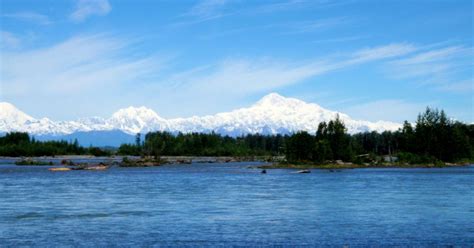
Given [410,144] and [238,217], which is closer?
[238,217]

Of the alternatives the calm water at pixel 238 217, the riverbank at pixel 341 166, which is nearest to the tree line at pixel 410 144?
the riverbank at pixel 341 166

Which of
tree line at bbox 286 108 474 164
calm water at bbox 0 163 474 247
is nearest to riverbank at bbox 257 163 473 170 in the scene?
tree line at bbox 286 108 474 164

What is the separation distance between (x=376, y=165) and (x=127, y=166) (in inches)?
2743

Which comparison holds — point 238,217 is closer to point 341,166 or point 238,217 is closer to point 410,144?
point 341,166

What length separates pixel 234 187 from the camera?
8450 cm

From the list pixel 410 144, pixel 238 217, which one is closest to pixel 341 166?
pixel 410 144

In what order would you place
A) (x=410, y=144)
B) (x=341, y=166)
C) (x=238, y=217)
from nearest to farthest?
(x=238, y=217) < (x=341, y=166) < (x=410, y=144)

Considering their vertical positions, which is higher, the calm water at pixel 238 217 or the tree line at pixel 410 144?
the tree line at pixel 410 144

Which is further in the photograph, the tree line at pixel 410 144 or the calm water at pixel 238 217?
the tree line at pixel 410 144

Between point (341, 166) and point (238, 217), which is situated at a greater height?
point (341, 166)

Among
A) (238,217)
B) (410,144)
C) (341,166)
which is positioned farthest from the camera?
(410,144)

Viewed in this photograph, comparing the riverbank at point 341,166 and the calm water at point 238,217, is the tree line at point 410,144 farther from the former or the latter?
the calm water at point 238,217

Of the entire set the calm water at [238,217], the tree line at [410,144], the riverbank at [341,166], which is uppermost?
the tree line at [410,144]

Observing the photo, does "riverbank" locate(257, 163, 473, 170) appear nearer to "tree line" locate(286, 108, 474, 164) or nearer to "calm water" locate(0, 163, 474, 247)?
"tree line" locate(286, 108, 474, 164)
